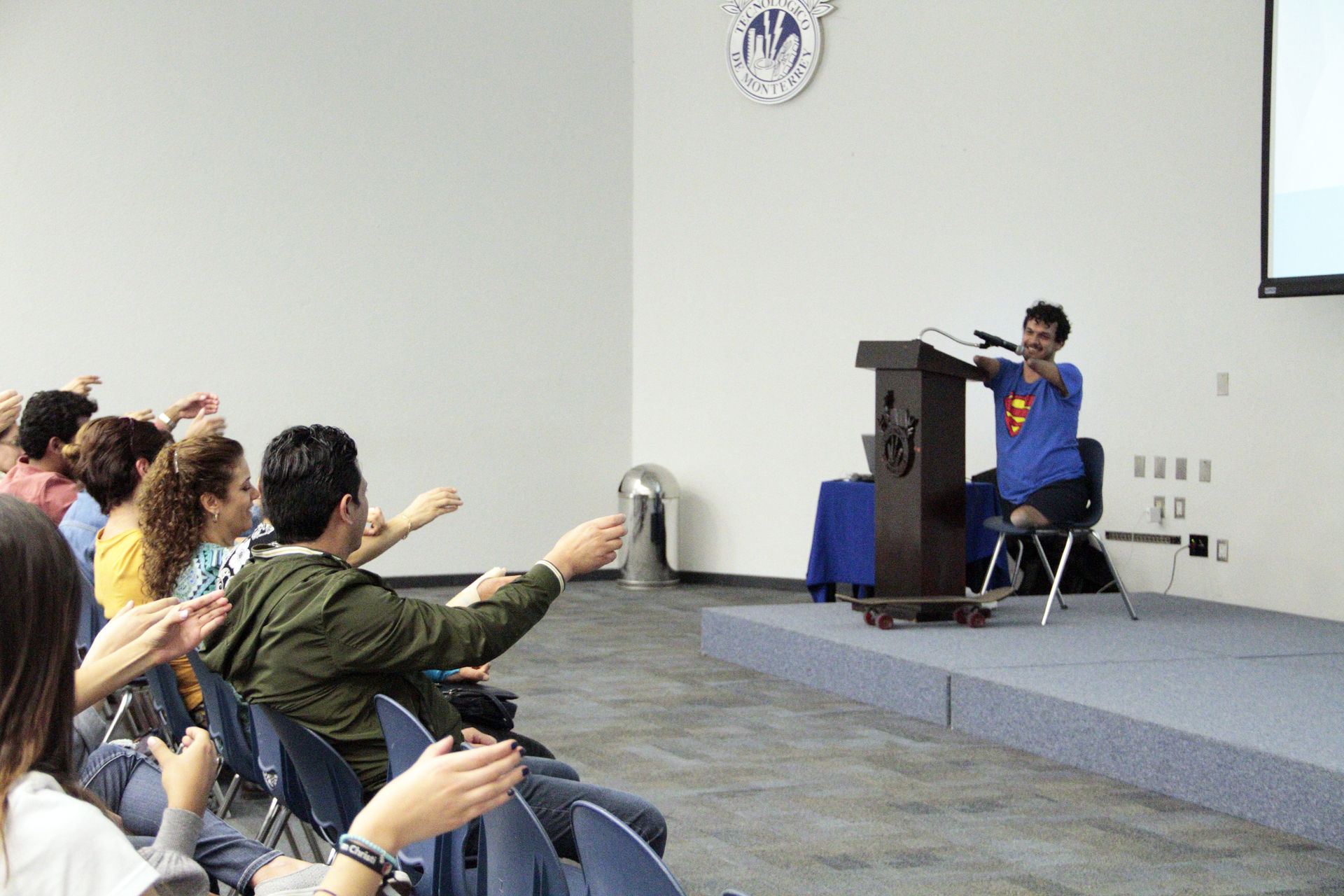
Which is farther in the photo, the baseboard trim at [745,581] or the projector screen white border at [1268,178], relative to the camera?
the baseboard trim at [745,581]

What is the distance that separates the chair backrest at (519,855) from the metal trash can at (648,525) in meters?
7.08

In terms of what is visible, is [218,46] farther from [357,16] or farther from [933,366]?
[933,366]

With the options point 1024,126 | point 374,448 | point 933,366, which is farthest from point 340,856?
point 374,448

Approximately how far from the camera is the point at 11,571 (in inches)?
47.6

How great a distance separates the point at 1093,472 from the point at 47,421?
167 inches

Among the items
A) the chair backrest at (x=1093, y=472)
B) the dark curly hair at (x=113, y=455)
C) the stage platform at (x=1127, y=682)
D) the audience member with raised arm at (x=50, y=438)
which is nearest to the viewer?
the dark curly hair at (x=113, y=455)

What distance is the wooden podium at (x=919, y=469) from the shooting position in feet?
17.9

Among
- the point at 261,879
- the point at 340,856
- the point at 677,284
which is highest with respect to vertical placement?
the point at 677,284

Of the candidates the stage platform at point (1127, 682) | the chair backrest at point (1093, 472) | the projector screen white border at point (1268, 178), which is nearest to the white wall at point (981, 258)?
the projector screen white border at point (1268, 178)

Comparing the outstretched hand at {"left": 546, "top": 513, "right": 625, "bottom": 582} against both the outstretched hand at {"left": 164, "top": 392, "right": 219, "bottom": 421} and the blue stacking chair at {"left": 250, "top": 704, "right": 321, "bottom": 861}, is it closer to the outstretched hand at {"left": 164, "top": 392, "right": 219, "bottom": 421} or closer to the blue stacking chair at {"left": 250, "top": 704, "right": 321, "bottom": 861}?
the blue stacking chair at {"left": 250, "top": 704, "right": 321, "bottom": 861}

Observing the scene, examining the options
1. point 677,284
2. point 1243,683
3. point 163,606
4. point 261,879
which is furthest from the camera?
point 677,284

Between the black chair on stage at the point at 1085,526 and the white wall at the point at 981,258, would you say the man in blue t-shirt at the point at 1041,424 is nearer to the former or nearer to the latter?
the black chair on stage at the point at 1085,526

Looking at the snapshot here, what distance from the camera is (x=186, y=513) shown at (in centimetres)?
310

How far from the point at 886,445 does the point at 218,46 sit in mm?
5141
